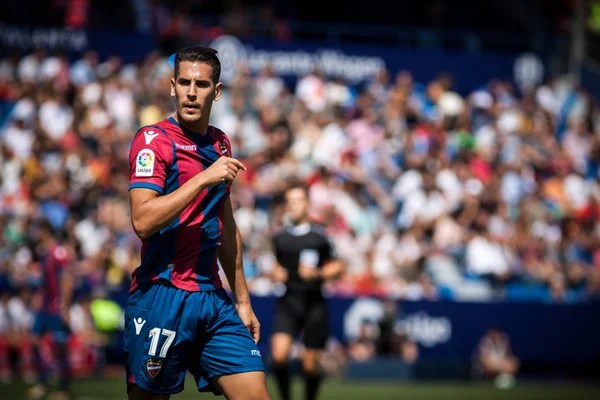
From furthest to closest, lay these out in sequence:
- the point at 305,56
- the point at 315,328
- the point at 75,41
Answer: the point at 305,56 → the point at 75,41 → the point at 315,328

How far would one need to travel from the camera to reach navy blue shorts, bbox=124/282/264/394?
5.25m

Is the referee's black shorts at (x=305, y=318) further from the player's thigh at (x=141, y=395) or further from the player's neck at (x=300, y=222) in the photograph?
the player's thigh at (x=141, y=395)

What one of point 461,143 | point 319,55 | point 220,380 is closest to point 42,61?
point 319,55

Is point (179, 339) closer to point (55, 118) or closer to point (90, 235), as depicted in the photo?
point (90, 235)

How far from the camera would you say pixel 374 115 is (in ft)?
67.3

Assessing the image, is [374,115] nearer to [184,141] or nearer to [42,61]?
[42,61]

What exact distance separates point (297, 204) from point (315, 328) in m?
1.43

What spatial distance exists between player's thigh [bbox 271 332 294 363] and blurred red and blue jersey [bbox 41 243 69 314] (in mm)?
3635

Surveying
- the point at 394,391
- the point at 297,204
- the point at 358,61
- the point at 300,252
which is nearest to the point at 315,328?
the point at 300,252

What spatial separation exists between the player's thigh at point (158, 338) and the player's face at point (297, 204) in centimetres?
591

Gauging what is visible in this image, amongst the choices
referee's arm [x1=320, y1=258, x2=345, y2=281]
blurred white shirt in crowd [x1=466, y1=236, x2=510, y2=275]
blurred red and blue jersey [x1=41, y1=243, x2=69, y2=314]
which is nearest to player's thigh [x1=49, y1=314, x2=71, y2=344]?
blurred red and blue jersey [x1=41, y1=243, x2=69, y2=314]

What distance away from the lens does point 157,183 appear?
16.8 feet

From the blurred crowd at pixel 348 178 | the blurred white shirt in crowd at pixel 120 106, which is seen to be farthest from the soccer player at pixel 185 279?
the blurred white shirt in crowd at pixel 120 106

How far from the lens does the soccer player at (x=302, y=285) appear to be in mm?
10953
